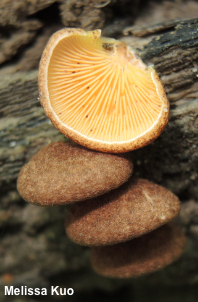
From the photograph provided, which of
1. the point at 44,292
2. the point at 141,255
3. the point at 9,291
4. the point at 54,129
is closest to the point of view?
the point at 141,255

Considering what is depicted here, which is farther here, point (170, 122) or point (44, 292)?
point (44, 292)

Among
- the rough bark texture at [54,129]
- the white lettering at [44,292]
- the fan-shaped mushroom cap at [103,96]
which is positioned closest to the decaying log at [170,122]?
the rough bark texture at [54,129]

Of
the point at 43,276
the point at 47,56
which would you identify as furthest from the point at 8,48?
the point at 43,276

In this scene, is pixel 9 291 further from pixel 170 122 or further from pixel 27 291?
pixel 170 122

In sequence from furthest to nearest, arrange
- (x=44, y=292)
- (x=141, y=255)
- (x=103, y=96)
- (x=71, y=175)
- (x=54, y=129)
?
(x=44, y=292), (x=54, y=129), (x=141, y=255), (x=103, y=96), (x=71, y=175)

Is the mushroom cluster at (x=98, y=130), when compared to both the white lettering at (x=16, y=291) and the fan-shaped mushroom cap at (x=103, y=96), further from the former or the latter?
the white lettering at (x=16, y=291)

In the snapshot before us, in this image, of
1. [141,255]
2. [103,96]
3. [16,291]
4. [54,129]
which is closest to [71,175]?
[103,96]

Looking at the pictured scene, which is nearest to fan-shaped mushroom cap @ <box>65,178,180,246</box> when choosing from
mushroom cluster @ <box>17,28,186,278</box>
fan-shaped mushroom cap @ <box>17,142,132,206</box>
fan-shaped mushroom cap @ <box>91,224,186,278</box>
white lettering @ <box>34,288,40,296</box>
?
mushroom cluster @ <box>17,28,186,278</box>

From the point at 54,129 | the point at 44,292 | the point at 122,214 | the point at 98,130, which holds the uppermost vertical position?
the point at 98,130
